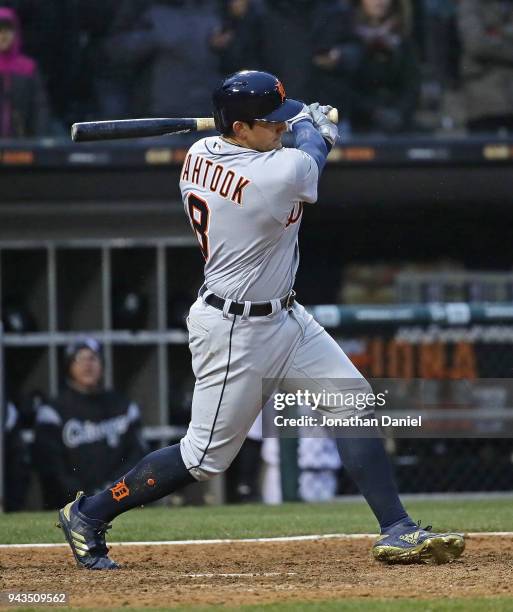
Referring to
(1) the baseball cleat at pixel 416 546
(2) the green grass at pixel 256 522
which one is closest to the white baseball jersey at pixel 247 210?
(1) the baseball cleat at pixel 416 546

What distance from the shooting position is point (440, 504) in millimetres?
6977

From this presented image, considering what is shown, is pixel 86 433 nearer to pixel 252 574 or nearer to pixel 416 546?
pixel 252 574

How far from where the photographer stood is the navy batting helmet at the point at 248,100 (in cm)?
413

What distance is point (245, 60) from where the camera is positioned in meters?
8.88

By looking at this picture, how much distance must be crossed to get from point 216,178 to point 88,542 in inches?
48.7

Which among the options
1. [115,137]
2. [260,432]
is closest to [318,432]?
[260,432]

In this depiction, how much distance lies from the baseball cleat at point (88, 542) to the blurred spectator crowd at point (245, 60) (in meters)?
4.67

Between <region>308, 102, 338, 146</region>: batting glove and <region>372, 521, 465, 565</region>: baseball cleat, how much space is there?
125 cm

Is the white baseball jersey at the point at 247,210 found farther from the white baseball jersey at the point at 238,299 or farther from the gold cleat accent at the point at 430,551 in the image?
the gold cleat accent at the point at 430,551

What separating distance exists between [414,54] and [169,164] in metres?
1.82

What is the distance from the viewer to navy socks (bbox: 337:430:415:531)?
14.2 feet

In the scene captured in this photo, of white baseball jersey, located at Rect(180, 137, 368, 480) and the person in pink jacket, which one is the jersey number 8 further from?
the person in pink jacket

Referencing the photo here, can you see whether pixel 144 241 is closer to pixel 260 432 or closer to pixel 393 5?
pixel 260 432

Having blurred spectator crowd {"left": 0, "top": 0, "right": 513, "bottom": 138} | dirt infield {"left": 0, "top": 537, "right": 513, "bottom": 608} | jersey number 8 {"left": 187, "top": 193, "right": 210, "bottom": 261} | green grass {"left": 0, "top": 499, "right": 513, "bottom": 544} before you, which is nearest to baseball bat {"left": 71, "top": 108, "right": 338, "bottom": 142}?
jersey number 8 {"left": 187, "top": 193, "right": 210, "bottom": 261}
